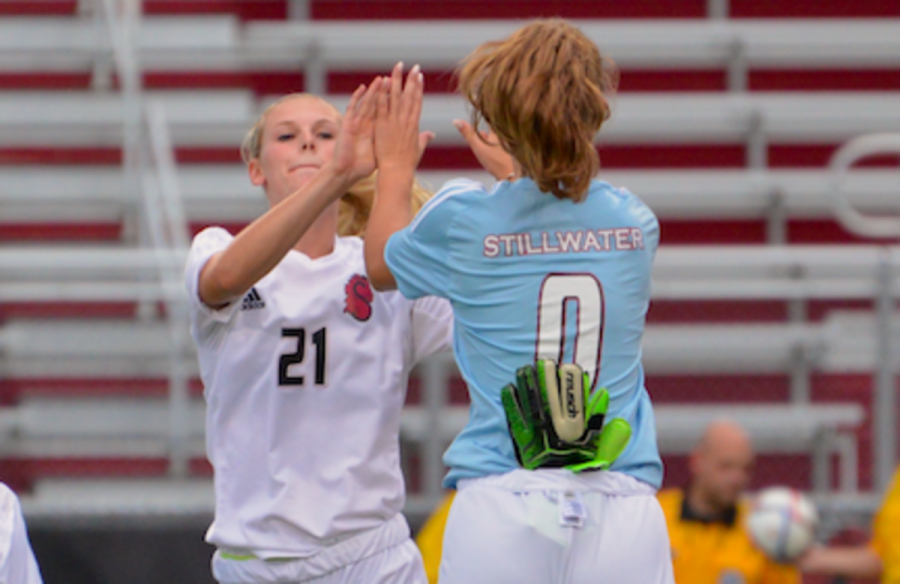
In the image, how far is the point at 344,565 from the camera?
106 inches

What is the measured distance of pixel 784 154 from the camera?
7.74 m

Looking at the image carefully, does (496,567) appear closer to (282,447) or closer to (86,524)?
(282,447)

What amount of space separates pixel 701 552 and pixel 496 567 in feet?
8.81

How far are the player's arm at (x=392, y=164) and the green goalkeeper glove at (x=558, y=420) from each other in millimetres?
390

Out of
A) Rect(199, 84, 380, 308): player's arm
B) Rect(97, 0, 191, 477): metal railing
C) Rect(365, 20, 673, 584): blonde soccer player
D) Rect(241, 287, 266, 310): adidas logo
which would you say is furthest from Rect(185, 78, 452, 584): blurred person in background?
Rect(97, 0, 191, 477): metal railing

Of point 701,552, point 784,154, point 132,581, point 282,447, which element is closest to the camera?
point 282,447

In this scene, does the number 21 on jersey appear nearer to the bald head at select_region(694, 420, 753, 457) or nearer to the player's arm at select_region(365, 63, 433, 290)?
the player's arm at select_region(365, 63, 433, 290)

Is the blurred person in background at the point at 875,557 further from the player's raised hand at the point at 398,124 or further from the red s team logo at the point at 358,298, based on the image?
the player's raised hand at the point at 398,124

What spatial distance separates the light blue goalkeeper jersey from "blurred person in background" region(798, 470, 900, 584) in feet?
7.31

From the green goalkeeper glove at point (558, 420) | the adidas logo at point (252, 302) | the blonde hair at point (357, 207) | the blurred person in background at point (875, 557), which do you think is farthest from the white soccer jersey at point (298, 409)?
the blurred person in background at point (875, 557)

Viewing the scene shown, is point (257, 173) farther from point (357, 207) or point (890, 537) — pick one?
point (890, 537)

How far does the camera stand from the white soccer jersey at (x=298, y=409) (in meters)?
2.66

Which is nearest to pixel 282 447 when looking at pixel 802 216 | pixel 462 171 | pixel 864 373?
pixel 864 373

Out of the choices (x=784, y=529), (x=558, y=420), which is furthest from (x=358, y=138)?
(x=784, y=529)
